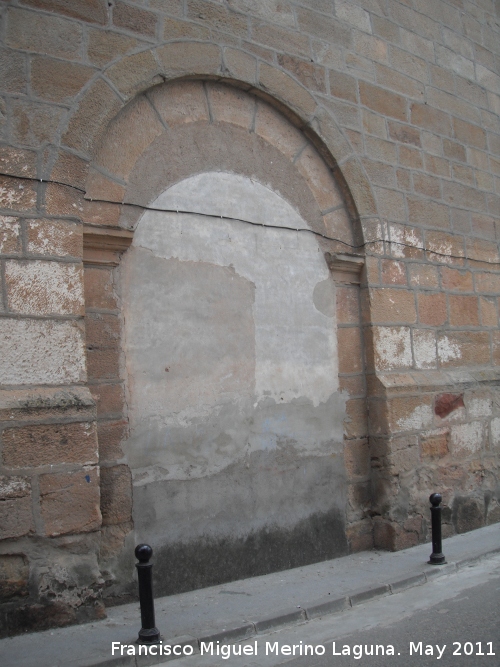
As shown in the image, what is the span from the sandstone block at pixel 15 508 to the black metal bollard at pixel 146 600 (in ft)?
2.39

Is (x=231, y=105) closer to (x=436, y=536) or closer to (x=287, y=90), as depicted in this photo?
(x=287, y=90)

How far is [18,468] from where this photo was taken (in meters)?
3.80

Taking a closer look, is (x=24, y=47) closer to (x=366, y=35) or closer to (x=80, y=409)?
(x=80, y=409)

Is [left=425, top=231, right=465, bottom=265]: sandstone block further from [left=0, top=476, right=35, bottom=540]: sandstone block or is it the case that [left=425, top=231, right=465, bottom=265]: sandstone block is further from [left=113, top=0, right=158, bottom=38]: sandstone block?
[left=0, top=476, right=35, bottom=540]: sandstone block

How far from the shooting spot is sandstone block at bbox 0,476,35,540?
3.73 metres

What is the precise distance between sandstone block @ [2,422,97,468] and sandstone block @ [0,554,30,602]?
1.80ft

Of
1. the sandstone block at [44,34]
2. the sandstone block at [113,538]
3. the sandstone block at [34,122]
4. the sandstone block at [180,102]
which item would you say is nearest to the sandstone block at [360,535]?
the sandstone block at [113,538]

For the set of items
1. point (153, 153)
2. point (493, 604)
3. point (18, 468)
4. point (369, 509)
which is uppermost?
point (153, 153)

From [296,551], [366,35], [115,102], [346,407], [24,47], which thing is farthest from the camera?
[366,35]

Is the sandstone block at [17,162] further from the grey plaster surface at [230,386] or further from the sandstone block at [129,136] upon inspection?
the grey plaster surface at [230,386]

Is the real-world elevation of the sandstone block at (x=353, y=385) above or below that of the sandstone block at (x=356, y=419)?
above

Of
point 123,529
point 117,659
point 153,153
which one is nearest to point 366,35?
point 153,153

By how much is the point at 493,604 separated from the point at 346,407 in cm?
212

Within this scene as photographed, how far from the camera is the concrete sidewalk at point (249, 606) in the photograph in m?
3.52
